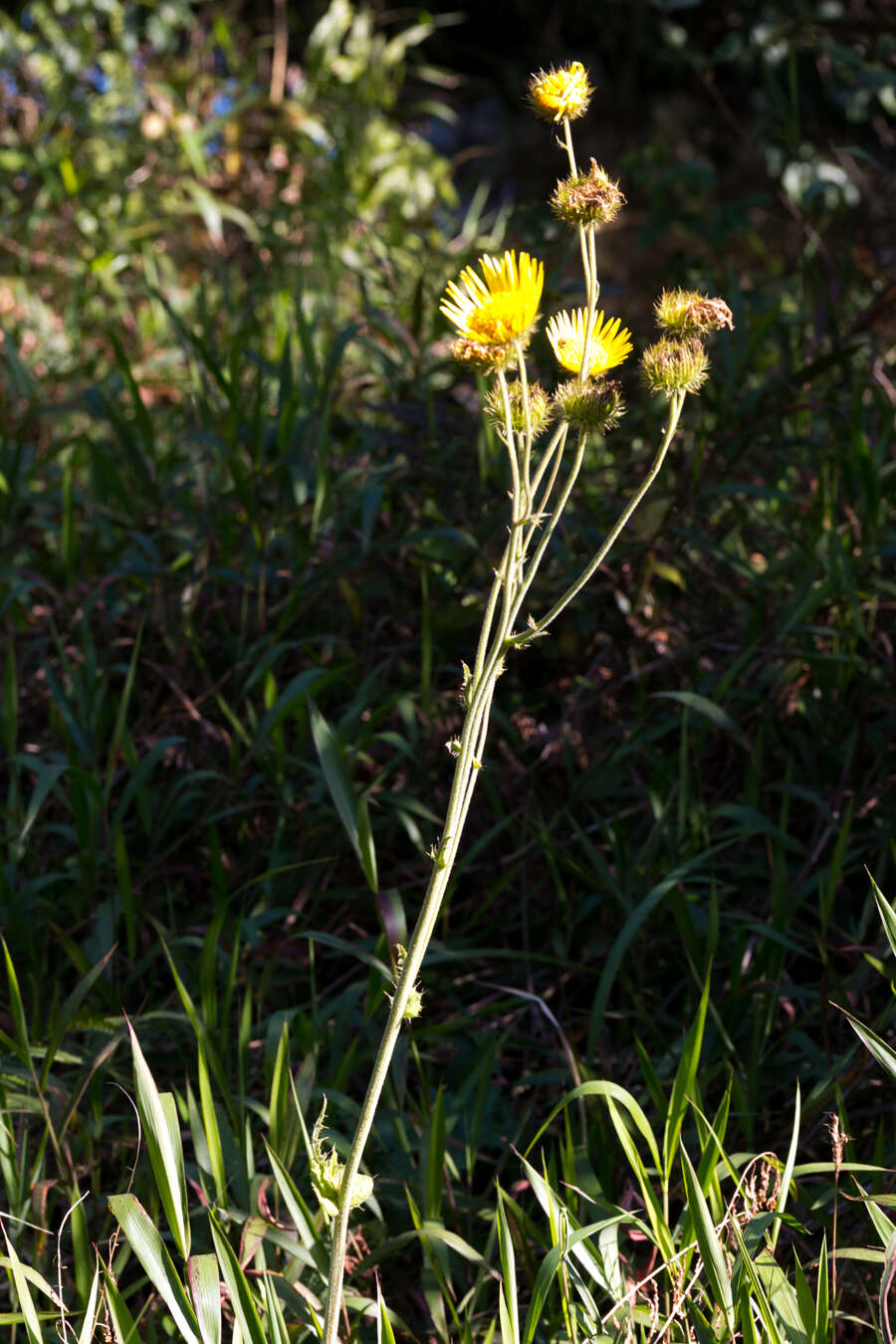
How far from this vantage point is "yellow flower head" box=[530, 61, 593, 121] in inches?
33.8

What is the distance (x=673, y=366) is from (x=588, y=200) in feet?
0.42

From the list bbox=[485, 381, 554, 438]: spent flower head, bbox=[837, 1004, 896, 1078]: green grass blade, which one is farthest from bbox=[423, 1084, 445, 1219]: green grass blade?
bbox=[485, 381, 554, 438]: spent flower head

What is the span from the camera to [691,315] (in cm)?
90

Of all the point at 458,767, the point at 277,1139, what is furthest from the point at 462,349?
the point at 277,1139

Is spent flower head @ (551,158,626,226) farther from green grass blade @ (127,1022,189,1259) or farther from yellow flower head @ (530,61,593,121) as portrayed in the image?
green grass blade @ (127,1022,189,1259)

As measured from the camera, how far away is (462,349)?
83cm

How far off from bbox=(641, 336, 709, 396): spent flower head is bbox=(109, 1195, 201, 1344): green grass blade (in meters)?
0.74

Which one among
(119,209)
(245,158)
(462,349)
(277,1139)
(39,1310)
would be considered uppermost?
Result: (245,158)

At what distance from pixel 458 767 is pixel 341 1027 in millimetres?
664

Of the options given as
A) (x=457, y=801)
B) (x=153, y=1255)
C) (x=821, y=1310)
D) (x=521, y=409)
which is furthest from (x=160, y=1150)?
(x=521, y=409)

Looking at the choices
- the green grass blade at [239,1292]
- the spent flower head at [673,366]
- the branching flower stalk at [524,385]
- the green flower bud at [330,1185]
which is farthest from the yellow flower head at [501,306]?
the green grass blade at [239,1292]

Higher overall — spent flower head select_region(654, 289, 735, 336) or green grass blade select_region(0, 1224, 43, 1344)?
spent flower head select_region(654, 289, 735, 336)

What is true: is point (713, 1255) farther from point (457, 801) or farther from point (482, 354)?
point (482, 354)

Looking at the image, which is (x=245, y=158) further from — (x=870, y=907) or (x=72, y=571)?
(x=870, y=907)
